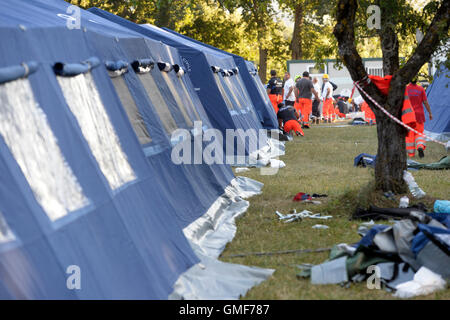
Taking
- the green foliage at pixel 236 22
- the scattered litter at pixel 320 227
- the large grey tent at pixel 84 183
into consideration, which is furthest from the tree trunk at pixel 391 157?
the green foliage at pixel 236 22

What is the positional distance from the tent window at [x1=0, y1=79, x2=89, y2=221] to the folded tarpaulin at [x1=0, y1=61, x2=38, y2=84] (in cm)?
4

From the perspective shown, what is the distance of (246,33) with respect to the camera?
4197 centimetres

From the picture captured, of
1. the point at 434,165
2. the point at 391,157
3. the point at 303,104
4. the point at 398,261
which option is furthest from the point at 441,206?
the point at 303,104

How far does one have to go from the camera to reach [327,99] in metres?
28.1

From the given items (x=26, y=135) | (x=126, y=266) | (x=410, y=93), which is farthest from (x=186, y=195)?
(x=410, y=93)

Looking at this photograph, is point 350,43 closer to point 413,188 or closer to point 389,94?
point 389,94

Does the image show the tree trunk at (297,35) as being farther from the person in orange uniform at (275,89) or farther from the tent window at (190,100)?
the tent window at (190,100)

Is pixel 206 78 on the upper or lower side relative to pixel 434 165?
upper

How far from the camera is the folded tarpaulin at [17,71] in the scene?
12.2ft

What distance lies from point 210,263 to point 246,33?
37.4 m

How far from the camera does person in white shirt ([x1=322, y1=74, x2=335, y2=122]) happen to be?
2669 cm

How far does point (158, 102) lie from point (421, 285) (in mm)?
3800
